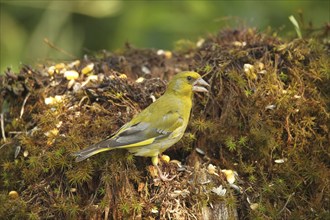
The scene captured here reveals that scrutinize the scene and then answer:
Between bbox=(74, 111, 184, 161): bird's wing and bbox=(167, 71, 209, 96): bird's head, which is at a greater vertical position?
bbox=(167, 71, 209, 96): bird's head

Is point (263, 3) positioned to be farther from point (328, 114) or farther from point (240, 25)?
point (328, 114)

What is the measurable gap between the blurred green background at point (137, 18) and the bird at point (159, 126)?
300 cm

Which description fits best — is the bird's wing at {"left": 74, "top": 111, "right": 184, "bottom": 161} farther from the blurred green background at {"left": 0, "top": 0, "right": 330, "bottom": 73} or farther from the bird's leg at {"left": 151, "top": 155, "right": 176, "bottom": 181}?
the blurred green background at {"left": 0, "top": 0, "right": 330, "bottom": 73}

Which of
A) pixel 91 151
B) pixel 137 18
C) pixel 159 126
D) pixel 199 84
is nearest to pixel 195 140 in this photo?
pixel 159 126

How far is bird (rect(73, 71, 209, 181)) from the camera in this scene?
16.2ft

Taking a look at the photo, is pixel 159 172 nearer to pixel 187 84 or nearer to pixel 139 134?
pixel 139 134

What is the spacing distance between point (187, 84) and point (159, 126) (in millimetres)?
457

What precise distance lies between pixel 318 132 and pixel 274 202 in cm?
70

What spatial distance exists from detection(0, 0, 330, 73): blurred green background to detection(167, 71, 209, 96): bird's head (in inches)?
117

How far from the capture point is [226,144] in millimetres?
5328

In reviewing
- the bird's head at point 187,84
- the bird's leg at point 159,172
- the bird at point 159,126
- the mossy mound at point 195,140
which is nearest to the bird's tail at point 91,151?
the bird at point 159,126

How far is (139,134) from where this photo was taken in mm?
5141

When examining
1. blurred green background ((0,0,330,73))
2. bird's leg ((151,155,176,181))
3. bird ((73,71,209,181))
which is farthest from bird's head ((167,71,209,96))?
blurred green background ((0,0,330,73))

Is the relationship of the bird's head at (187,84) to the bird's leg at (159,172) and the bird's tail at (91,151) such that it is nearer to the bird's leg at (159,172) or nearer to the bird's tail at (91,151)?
the bird's leg at (159,172)
